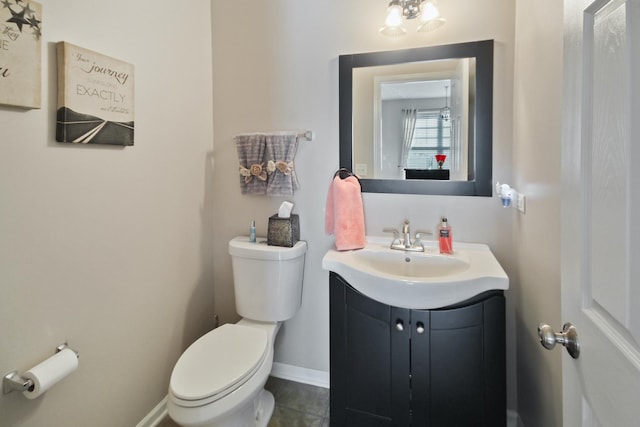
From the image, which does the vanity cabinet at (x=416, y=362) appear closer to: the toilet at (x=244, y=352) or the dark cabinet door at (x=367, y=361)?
the dark cabinet door at (x=367, y=361)

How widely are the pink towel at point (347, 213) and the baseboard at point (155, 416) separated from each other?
1.22 metres

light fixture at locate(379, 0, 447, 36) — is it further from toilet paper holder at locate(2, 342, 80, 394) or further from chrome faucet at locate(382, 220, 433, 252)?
toilet paper holder at locate(2, 342, 80, 394)

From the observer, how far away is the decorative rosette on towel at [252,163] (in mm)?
1938

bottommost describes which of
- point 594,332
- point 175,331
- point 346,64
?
point 175,331

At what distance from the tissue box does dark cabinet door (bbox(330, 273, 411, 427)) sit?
40cm

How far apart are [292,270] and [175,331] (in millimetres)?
721

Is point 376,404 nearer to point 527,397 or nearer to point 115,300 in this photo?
point 527,397

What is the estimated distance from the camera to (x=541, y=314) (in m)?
1.28

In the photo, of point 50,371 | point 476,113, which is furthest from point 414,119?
point 50,371

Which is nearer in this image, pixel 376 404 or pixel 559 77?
pixel 559 77

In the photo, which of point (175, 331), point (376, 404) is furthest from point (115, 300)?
point (376, 404)

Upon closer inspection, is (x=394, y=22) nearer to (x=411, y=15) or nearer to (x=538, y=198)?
(x=411, y=15)

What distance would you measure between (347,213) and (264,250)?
18.9 inches

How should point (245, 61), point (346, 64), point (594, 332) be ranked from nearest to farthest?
1. point (594, 332)
2. point (346, 64)
3. point (245, 61)
